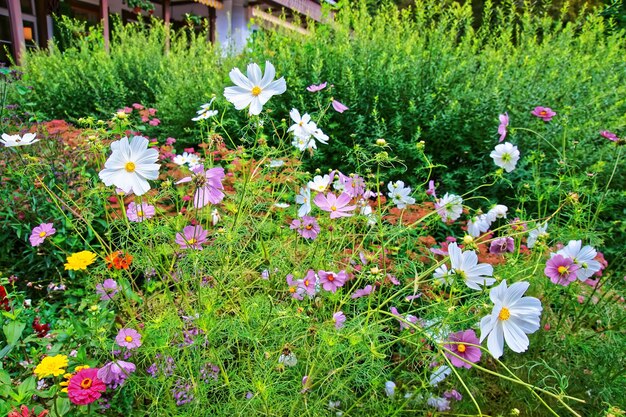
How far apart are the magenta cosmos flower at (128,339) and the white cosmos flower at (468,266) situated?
805 mm

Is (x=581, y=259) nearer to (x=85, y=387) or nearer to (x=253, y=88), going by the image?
(x=253, y=88)

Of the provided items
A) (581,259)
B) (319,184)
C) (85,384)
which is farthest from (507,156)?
(85,384)

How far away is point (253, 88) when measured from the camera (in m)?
1.03

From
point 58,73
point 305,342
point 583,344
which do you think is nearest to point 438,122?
point 583,344

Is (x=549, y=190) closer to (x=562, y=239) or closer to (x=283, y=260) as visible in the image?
(x=562, y=239)

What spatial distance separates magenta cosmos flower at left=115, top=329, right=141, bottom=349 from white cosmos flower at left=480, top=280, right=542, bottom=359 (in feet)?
2.73

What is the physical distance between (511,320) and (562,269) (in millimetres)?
399

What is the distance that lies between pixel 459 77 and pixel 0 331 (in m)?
2.96

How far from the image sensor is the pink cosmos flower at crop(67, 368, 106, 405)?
3.31 feet

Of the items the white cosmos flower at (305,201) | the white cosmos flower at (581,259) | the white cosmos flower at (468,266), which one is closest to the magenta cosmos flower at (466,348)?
the white cosmos flower at (468,266)

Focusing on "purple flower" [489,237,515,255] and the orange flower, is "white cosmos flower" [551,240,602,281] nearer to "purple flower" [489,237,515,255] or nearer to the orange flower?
"purple flower" [489,237,515,255]

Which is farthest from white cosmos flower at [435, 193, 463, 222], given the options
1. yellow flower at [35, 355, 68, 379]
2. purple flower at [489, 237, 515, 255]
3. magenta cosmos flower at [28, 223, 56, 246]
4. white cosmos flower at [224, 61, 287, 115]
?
magenta cosmos flower at [28, 223, 56, 246]

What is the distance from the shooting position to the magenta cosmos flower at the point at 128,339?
42.9 inches

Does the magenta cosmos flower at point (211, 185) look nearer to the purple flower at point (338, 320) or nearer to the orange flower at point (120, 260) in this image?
the orange flower at point (120, 260)
